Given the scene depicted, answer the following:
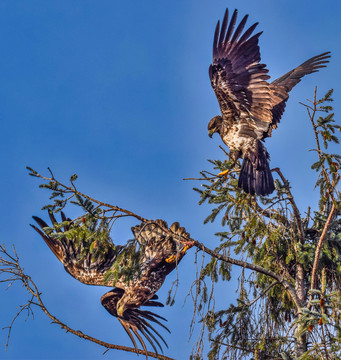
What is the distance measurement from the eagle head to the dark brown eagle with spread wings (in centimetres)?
29

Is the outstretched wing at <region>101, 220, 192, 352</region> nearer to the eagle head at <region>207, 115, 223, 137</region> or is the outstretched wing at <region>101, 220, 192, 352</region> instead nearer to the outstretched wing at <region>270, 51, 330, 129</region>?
the eagle head at <region>207, 115, 223, 137</region>

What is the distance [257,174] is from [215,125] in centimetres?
123

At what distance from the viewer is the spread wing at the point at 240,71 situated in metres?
6.36

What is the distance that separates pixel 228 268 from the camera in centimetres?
670

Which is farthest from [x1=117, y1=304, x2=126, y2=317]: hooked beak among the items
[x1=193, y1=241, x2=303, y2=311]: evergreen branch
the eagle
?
[x1=193, y1=241, x2=303, y2=311]: evergreen branch

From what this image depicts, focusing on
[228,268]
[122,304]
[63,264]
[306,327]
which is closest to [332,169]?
[306,327]

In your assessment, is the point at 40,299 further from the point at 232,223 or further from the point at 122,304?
the point at 232,223

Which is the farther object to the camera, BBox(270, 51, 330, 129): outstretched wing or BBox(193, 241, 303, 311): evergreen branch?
BBox(270, 51, 330, 129): outstretched wing

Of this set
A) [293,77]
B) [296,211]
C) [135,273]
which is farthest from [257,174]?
[293,77]

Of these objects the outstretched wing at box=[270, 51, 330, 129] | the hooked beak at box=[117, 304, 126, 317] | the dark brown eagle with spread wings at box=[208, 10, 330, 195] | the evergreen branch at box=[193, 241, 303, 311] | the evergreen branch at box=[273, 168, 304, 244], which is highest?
the outstretched wing at box=[270, 51, 330, 129]

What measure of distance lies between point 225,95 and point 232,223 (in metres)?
1.75

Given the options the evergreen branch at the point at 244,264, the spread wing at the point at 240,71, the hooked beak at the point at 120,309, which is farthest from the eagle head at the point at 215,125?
the hooked beak at the point at 120,309

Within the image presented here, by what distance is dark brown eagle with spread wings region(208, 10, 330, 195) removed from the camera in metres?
6.37

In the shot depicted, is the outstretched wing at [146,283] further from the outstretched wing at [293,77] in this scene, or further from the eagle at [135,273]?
the outstretched wing at [293,77]
